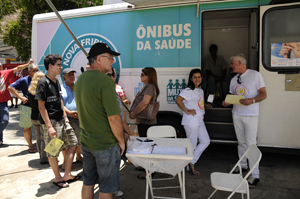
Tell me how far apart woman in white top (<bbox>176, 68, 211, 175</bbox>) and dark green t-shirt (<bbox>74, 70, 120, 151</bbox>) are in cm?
168

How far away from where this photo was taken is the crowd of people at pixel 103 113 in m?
2.11

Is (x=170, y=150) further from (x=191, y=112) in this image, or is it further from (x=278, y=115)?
(x=278, y=115)

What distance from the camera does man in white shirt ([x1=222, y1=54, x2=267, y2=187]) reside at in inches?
129

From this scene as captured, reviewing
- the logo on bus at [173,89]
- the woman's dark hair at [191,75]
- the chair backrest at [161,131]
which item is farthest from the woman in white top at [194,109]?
the chair backrest at [161,131]

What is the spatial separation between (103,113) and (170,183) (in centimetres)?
192

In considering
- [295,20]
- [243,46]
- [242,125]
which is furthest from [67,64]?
[243,46]

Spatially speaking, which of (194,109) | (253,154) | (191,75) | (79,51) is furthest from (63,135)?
(253,154)

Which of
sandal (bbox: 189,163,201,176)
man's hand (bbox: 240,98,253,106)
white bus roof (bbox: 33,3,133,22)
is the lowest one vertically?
sandal (bbox: 189,163,201,176)

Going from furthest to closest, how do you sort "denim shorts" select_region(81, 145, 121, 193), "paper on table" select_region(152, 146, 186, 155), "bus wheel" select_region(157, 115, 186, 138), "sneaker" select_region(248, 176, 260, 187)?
"bus wheel" select_region(157, 115, 186, 138) < "sneaker" select_region(248, 176, 260, 187) < "paper on table" select_region(152, 146, 186, 155) < "denim shorts" select_region(81, 145, 121, 193)

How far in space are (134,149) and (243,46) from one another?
524cm

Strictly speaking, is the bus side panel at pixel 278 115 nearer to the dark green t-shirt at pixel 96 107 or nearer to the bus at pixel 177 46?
the bus at pixel 177 46

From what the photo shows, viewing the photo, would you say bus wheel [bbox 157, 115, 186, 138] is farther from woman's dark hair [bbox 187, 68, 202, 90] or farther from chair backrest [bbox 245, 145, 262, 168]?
chair backrest [bbox 245, 145, 262, 168]

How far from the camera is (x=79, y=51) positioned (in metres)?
4.59

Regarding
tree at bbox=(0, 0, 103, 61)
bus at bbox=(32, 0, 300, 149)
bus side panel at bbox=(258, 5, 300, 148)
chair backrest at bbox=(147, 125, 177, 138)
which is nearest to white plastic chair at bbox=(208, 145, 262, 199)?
chair backrest at bbox=(147, 125, 177, 138)
